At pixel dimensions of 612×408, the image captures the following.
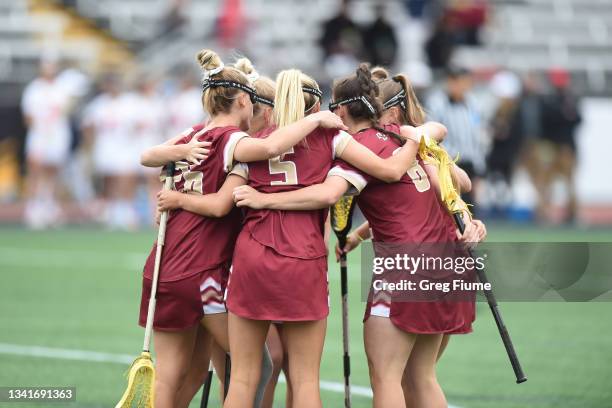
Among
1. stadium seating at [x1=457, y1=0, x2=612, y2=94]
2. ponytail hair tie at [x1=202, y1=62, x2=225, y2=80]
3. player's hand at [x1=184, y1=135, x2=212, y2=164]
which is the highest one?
stadium seating at [x1=457, y1=0, x2=612, y2=94]

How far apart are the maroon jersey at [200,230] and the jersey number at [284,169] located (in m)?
0.22

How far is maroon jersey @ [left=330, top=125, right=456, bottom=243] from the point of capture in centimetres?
612

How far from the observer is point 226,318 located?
20.2 ft

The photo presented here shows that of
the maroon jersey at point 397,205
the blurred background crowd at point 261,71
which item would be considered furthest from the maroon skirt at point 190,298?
the blurred background crowd at point 261,71

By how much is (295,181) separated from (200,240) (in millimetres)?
637

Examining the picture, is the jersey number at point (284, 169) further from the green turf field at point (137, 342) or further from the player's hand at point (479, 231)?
the green turf field at point (137, 342)

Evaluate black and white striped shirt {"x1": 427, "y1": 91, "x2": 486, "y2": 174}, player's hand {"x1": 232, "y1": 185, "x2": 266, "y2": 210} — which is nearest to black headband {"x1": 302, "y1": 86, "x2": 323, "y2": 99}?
player's hand {"x1": 232, "y1": 185, "x2": 266, "y2": 210}

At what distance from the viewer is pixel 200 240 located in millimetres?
6191

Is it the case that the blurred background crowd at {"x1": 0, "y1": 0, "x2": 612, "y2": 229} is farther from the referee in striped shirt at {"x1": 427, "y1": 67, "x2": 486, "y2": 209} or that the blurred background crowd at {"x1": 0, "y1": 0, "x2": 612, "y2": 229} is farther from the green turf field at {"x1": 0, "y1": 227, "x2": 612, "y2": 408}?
the green turf field at {"x1": 0, "y1": 227, "x2": 612, "y2": 408}

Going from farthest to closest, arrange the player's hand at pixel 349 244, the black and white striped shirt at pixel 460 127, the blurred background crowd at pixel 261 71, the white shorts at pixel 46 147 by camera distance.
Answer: the blurred background crowd at pixel 261 71 < the white shorts at pixel 46 147 < the black and white striped shirt at pixel 460 127 < the player's hand at pixel 349 244

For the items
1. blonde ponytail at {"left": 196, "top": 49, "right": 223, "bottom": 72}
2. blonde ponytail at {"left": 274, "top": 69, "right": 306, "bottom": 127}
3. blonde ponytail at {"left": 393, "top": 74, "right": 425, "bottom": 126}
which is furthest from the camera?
blonde ponytail at {"left": 393, "top": 74, "right": 425, "bottom": 126}

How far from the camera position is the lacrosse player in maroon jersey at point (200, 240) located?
6129 mm

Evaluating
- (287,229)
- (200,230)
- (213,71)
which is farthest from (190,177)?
(287,229)

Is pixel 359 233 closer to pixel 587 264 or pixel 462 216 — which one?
pixel 462 216
